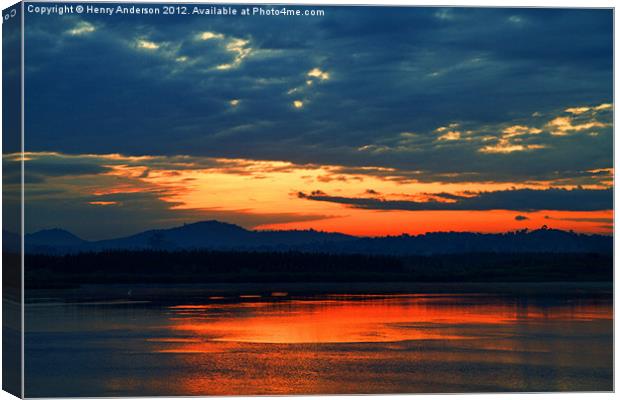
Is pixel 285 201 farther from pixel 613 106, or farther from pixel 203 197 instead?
pixel 613 106

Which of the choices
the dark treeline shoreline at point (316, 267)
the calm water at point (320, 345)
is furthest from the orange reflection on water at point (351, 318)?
the dark treeline shoreline at point (316, 267)

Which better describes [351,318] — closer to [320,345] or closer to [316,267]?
[316,267]

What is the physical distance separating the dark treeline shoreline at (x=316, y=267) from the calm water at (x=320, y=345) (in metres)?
0.50

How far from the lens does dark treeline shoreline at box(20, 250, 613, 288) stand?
53.2 ft

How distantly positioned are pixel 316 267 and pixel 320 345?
7.62 feet

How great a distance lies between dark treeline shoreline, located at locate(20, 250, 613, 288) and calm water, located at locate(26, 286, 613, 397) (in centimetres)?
50

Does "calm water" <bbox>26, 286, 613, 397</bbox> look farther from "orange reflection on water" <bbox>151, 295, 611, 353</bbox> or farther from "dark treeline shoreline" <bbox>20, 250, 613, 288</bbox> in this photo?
"dark treeline shoreline" <bbox>20, 250, 613, 288</bbox>

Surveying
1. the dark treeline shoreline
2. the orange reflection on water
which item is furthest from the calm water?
the dark treeline shoreline

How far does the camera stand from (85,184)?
51.0 feet

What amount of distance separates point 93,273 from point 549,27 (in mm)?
8428

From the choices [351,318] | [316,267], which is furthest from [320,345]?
[351,318]

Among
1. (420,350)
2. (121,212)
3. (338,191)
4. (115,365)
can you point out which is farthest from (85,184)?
(420,350)

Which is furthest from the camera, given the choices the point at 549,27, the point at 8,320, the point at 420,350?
the point at 420,350

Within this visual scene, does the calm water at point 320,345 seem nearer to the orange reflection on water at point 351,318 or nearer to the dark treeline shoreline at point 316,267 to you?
the orange reflection on water at point 351,318
